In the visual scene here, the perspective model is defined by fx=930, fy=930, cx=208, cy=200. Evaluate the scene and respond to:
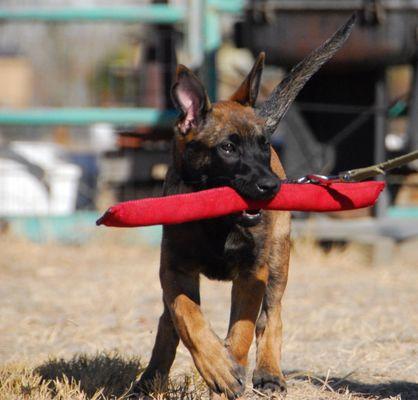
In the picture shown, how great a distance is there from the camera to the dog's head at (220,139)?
155 inches

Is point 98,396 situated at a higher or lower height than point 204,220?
lower

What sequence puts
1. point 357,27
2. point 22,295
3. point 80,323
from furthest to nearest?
point 357,27, point 22,295, point 80,323

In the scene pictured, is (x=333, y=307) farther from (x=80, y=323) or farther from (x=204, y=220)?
(x=204, y=220)

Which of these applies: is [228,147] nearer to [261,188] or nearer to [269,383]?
[261,188]

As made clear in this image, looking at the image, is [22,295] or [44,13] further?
[44,13]

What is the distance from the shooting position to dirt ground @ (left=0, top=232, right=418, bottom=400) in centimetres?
420

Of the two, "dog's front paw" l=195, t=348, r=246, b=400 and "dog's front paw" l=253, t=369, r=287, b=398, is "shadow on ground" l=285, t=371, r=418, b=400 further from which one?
"dog's front paw" l=195, t=348, r=246, b=400

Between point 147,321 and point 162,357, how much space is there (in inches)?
72.6

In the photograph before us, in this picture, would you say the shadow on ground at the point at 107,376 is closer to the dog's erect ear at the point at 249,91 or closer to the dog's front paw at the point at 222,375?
the dog's front paw at the point at 222,375

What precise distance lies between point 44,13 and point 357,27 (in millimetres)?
2954

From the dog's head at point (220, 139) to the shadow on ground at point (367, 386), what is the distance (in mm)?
1003

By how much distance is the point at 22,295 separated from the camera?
691 centimetres

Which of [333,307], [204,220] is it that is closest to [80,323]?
[333,307]

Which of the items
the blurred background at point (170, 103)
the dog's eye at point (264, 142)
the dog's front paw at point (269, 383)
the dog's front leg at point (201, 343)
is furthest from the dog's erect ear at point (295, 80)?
the blurred background at point (170, 103)
